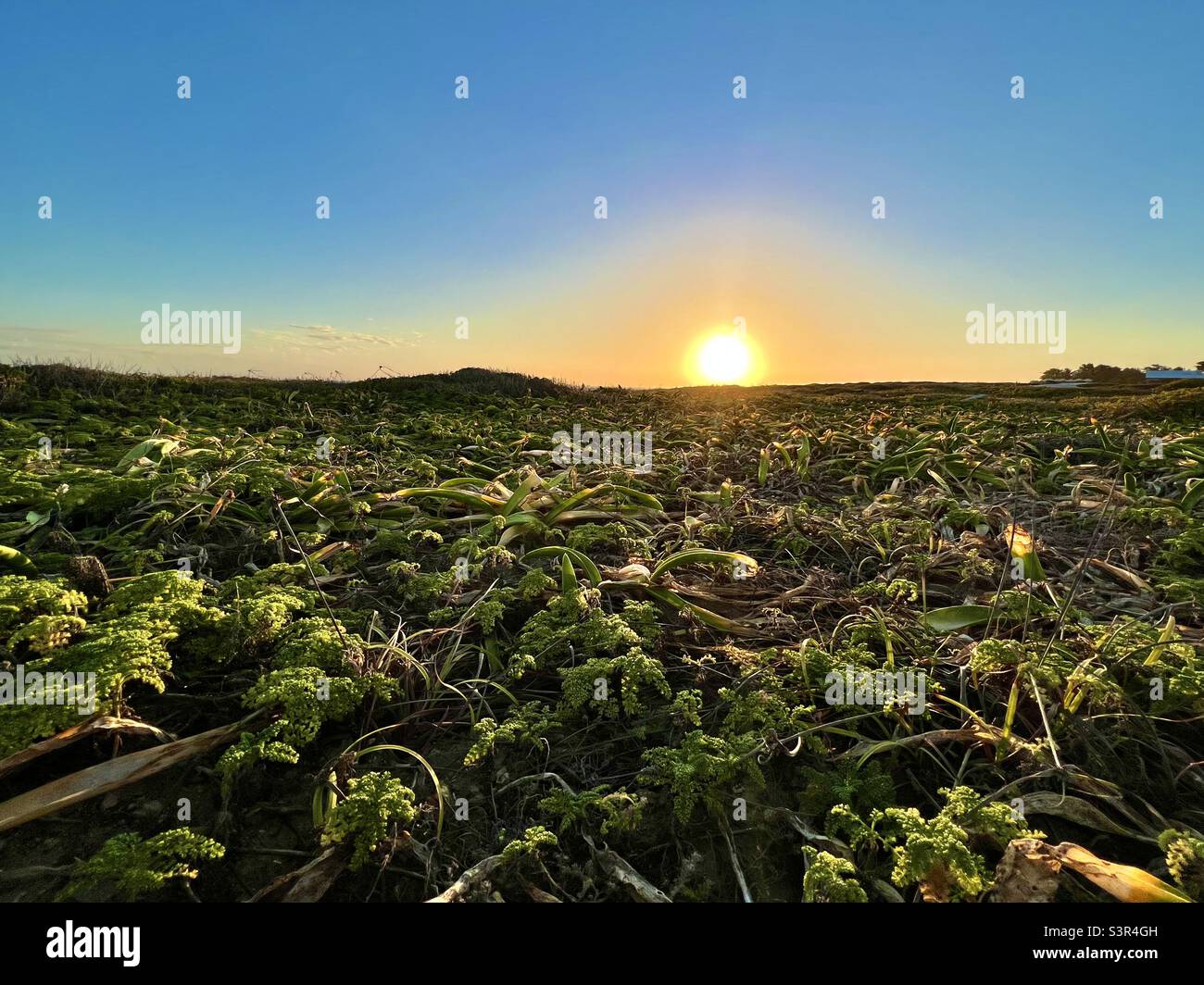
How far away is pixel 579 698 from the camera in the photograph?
2648mm

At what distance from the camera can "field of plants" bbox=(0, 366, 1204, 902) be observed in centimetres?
208

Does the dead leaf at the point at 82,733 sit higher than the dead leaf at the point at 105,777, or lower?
higher

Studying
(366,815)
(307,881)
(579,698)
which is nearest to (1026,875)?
(579,698)

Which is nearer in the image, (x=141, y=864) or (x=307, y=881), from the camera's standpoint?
(x=141, y=864)

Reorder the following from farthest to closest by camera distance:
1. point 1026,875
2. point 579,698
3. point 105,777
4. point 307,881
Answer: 1. point 579,698
2. point 105,777
3. point 307,881
4. point 1026,875

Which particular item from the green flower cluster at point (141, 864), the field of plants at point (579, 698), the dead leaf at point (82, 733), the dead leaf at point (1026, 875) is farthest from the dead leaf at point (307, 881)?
the dead leaf at point (1026, 875)

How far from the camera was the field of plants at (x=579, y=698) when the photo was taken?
2084 millimetres

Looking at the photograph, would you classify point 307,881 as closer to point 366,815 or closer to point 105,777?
point 366,815

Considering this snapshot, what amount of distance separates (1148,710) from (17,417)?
10.8 m

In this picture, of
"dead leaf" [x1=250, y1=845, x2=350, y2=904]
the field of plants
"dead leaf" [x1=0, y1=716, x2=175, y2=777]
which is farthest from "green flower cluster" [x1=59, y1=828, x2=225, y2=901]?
"dead leaf" [x1=0, y1=716, x2=175, y2=777]

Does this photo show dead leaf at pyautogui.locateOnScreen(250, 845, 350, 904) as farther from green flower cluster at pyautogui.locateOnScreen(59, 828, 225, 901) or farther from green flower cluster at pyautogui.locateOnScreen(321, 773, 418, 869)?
green flower cluster at pyautogui.locateOnScreen(59, 828, 225, 901)

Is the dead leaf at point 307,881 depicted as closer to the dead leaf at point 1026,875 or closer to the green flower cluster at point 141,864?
the green flower cluster at point 141,864

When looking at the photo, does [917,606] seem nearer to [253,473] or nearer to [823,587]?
[823,587]
